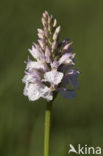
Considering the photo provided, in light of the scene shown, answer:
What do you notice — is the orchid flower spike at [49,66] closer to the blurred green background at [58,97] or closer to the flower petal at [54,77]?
the flower petal at [54,77]

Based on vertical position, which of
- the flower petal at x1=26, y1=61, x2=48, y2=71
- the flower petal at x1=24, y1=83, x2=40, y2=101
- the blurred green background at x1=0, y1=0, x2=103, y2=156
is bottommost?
the flower petal at x1=24, y1=83, x2=40, y2=101

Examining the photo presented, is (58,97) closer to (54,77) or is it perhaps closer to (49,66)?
(49,66)

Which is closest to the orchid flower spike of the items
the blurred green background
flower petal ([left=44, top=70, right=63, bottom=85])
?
flower petal ([left=44, top=70, right=63, bottom=85])

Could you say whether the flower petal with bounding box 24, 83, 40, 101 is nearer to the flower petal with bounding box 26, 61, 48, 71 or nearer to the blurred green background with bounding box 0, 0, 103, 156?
the flower petal with bounding box 26, 61, 48, 71

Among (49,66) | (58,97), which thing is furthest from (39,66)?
(58,97)

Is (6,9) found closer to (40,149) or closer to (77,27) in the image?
(77,27)

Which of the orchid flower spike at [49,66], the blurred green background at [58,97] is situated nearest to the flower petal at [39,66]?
the orchid flower spike at [49,66]
